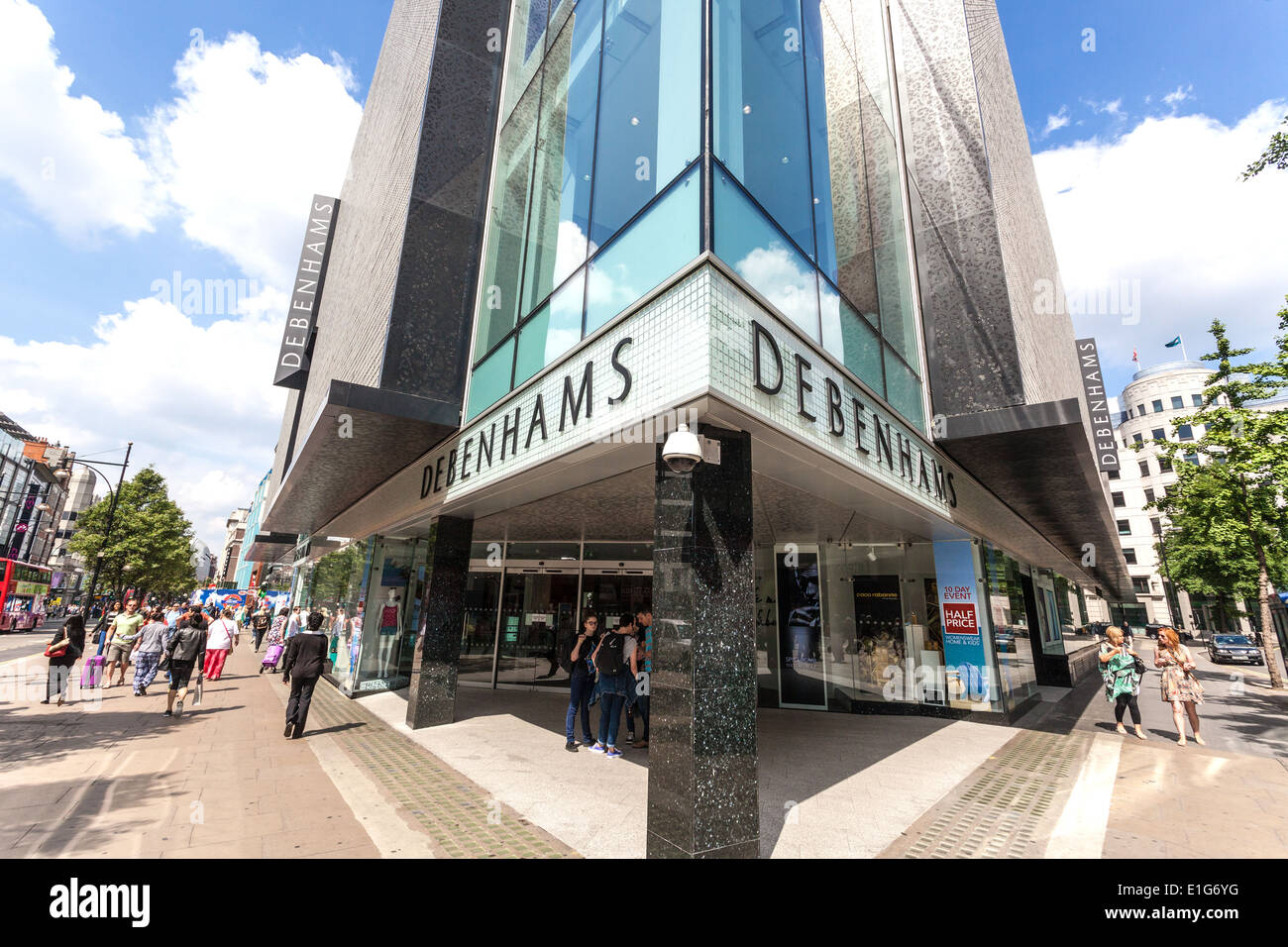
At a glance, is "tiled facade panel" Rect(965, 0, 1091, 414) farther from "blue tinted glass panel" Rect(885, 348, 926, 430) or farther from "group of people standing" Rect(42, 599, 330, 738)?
"group of people standing" Rect(42, 599, 330, 738)

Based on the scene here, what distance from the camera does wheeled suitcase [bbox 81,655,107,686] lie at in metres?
12.3

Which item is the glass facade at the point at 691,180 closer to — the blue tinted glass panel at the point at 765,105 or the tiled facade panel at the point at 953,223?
the blue tinted glass panel at the point at 765,105

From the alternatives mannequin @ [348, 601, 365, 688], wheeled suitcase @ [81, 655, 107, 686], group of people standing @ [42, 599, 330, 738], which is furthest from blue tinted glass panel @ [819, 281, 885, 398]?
wheeled suitcase @ [81, 655, 107, 686]

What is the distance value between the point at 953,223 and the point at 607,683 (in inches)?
383

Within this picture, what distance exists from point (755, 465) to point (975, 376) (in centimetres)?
513

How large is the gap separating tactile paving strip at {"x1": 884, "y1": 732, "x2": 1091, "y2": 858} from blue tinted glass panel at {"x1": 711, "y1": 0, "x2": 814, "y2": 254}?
20.3 ft

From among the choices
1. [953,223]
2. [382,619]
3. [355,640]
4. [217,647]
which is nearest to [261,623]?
[217,647]

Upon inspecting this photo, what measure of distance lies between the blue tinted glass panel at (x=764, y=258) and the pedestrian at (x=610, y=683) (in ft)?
17.3

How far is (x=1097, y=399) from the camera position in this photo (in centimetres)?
2133

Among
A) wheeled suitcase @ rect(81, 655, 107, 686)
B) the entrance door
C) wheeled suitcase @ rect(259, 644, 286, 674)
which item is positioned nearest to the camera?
wheeled suitcase @ rect(81, 655, 107, 686)

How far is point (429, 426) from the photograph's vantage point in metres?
8.73

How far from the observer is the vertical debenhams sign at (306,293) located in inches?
786

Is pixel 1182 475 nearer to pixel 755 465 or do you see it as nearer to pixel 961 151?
pixel 961 151
